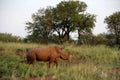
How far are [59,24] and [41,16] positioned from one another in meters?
2.79

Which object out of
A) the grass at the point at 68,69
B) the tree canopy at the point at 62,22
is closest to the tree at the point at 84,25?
the tree canopy at the point at 62,22

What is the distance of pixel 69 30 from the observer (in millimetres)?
35031

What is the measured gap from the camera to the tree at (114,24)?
3826cm

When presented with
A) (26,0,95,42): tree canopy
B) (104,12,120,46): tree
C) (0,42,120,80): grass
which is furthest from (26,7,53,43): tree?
(0,42,120,80): grass

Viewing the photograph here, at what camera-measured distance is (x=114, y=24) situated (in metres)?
38.9

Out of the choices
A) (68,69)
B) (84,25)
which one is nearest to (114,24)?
(84,25)

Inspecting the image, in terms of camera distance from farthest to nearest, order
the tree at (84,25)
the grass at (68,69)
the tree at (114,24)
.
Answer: the tree at (114,24), the tree at (84,25), the grass at (68,69)

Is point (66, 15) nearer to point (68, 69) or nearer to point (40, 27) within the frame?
point (40, 27)

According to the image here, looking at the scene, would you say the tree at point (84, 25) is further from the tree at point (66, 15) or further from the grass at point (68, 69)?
the grass at point (68, 69)

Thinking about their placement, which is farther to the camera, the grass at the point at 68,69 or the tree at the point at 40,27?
the tree at the point at 40,27

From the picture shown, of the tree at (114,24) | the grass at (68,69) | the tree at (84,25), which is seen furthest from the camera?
the tree at (114,24)

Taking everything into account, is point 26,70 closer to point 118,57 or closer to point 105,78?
point 105,78

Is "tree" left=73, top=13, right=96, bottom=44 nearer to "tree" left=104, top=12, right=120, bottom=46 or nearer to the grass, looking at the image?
"tree" left=104, top=12, right=120, bottom=46

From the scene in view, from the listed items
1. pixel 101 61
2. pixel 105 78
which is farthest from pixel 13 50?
pixel 105 78
